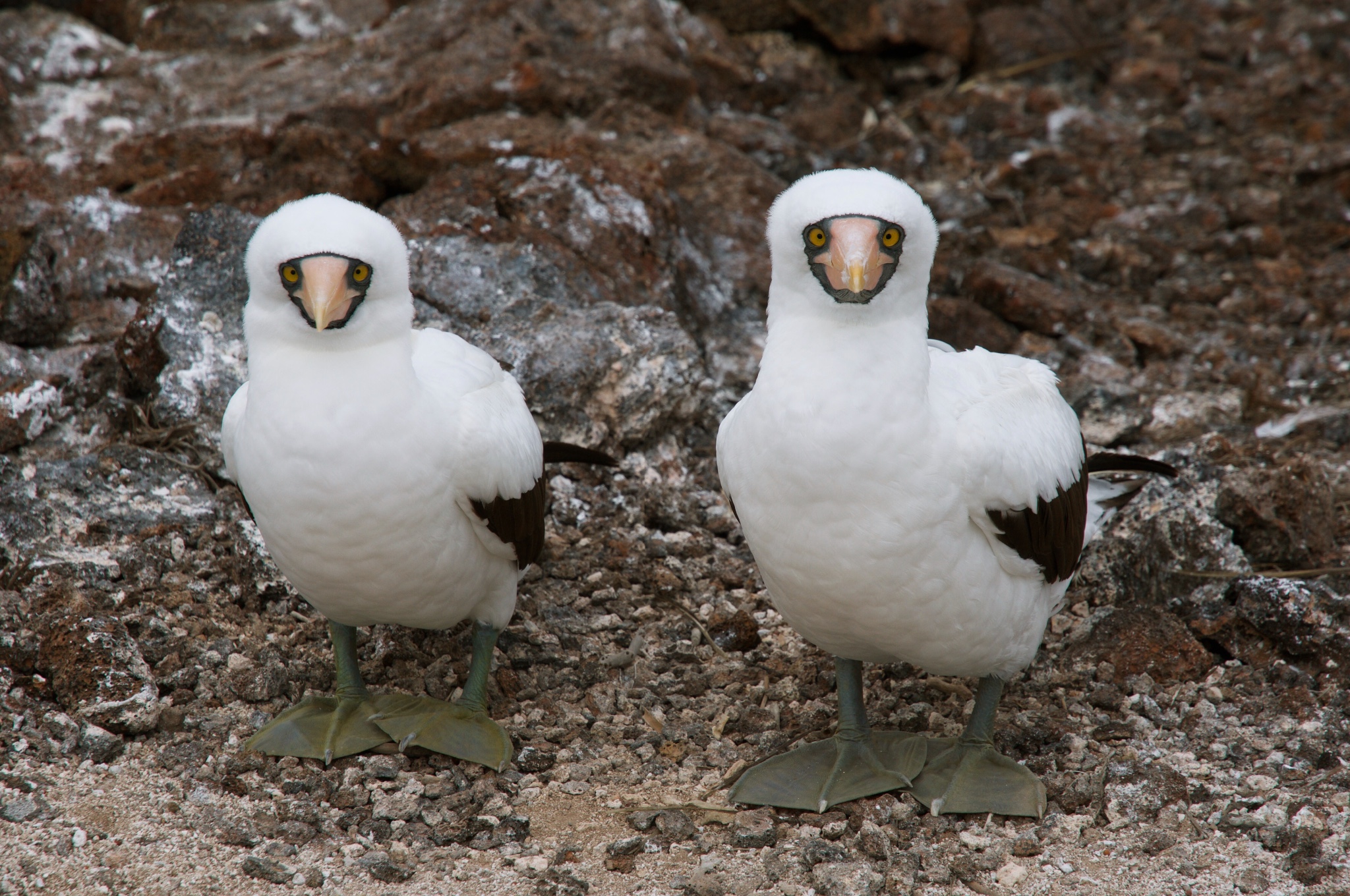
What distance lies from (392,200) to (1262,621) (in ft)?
13.2

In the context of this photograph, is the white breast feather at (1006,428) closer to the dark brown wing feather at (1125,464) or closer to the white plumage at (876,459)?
the white plumage at (876,459)

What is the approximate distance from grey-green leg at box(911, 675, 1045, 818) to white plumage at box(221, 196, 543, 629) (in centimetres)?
150

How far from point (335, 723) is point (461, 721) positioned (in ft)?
1.25

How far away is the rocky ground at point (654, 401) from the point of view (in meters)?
3.45

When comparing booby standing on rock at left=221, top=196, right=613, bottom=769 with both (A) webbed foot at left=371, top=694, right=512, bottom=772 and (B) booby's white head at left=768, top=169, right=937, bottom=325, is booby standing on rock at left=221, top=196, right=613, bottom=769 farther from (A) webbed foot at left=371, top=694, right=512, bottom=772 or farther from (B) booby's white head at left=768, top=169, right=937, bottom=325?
(B) booby's white head at left=768, top=169, right=937, bottom=325

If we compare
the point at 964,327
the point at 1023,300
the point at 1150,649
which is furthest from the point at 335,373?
the point at 1023,300

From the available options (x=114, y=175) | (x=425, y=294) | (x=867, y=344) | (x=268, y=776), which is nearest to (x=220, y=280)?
(x=425, y=294)

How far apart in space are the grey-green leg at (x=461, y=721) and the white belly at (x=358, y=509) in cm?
39

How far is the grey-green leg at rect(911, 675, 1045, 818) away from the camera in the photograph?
3.56 meters

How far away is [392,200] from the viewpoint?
5.82 m

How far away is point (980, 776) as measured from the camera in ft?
12.0

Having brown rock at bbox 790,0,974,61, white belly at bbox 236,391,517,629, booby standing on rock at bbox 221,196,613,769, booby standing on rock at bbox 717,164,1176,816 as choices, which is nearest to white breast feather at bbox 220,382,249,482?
booby standing on rock at bbox 221,196,613,769

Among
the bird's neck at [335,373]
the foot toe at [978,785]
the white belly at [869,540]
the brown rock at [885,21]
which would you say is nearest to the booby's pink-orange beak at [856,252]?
the white belly at [869,540]

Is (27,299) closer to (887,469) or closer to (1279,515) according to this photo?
(887,469)
